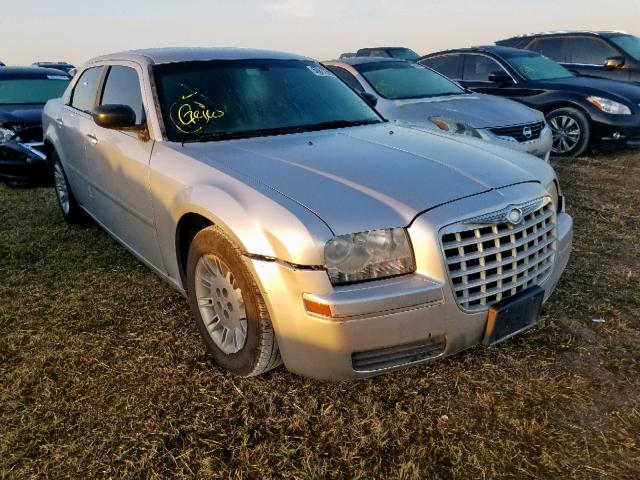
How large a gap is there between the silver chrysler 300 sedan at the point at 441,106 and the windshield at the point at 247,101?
6.67 ft

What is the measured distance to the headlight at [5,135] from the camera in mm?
6328

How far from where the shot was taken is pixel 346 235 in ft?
6.77

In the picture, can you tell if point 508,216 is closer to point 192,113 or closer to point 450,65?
point 192,113

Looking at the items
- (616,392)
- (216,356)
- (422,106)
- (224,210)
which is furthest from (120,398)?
(422,106)

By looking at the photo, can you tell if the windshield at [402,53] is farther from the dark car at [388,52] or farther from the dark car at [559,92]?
the dark car at [559,92]

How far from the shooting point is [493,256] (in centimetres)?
222

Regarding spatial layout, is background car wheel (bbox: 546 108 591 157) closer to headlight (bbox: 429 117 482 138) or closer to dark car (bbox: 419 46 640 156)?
dark car (bbox: 419 46 640 156)

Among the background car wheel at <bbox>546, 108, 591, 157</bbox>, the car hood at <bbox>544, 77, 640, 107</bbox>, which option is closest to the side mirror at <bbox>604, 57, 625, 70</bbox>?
the car hood at <bbox>544, 77, 640, 107</bbox>

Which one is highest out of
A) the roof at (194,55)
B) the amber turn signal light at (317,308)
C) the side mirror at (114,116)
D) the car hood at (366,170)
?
the roof at (194,55)

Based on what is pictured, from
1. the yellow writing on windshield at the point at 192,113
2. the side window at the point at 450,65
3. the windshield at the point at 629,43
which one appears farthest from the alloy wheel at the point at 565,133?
the yellow writing on windshield at the point at 192,113

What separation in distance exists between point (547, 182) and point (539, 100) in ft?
19.4

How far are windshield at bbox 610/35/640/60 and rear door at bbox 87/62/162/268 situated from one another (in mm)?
9187

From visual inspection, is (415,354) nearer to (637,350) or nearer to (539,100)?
(637,350)

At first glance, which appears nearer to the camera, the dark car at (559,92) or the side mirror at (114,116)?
the side mirror at (114,116)
